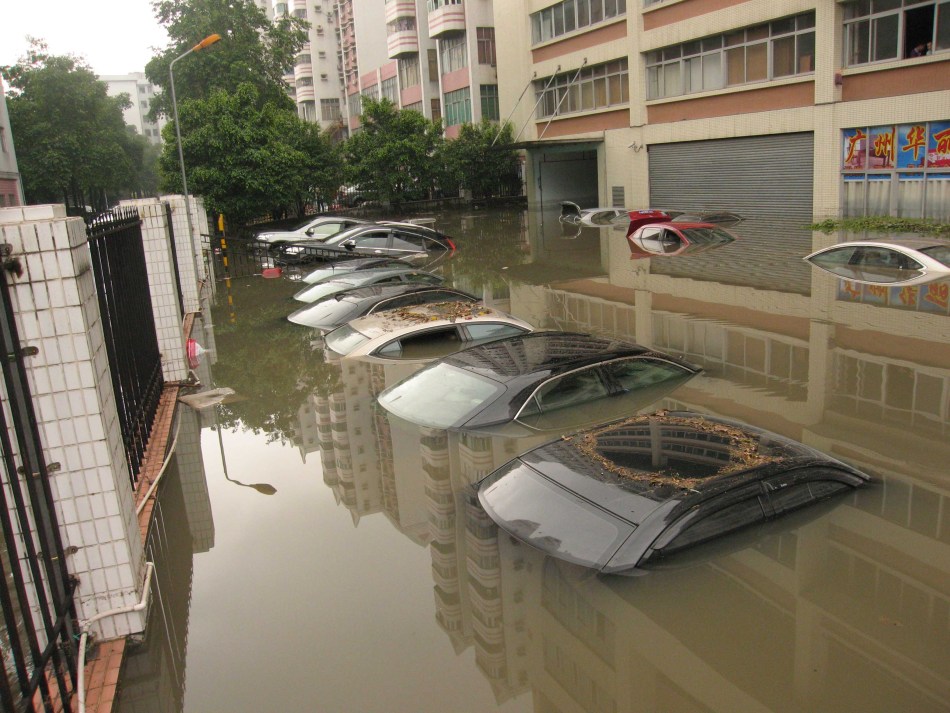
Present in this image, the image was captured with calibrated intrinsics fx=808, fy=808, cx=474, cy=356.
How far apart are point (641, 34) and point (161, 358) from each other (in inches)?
1067

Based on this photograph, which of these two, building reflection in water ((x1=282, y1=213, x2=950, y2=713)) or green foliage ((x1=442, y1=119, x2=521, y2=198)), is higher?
green foliage ((x1=442, y1=119, x2=521, y2=198))

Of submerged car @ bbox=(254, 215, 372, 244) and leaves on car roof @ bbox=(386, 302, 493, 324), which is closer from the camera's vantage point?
leaves on car roof @ bbox=(386, 302, 493, 324)

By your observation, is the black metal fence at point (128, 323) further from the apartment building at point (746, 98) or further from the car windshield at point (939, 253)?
the apartment building at point (746, 98)

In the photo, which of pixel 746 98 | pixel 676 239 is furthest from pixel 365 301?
pixel 746 98

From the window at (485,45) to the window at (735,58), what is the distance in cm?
2022

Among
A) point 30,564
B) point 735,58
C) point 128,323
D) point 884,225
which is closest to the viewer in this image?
point 30,564

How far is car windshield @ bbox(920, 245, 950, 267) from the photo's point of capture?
50.9 feet

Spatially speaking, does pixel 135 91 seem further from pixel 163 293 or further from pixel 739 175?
pixel 163 293

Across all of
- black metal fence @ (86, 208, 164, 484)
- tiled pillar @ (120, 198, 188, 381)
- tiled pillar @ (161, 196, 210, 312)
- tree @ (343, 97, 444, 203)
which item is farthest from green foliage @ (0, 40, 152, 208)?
black metal fence @ (86, 208, 164, 484)

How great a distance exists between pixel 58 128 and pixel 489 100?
27.1m

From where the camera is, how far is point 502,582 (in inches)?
223

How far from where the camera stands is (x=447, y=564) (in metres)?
6.08

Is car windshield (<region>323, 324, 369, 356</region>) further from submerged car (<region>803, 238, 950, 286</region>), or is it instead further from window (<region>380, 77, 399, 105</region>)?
window (<region>380, 77, 399, 105</region>)

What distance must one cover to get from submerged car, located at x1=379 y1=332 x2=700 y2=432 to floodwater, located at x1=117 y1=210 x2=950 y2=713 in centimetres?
33
